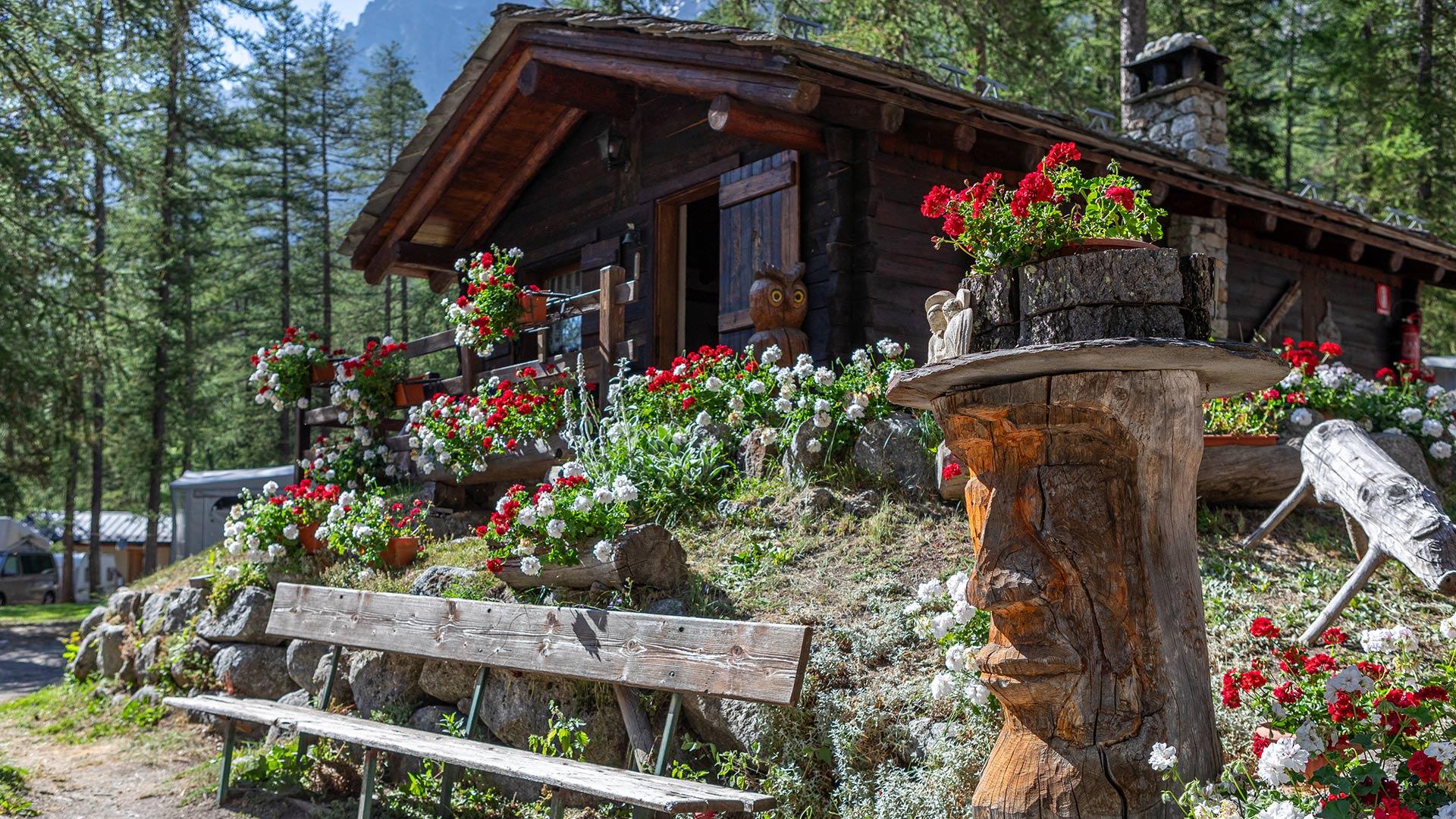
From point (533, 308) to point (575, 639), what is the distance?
15.4 ft

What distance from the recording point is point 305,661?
7.32m

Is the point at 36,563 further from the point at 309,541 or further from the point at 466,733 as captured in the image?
the point at 466,733

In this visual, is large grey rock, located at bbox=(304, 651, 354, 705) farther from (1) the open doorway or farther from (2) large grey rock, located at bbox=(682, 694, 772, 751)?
(1) the open doorway

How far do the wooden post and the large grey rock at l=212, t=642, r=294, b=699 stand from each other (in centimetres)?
285

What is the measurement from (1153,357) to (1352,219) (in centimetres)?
1005

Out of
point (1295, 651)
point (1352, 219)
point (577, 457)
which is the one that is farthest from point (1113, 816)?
point (1352, 219)

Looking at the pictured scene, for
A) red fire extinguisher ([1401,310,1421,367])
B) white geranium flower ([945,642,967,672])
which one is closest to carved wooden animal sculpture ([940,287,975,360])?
white geranium flower ([945,642,967,672])

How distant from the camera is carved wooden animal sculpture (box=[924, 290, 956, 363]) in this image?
373 cm

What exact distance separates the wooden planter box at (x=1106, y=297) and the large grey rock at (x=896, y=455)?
10.1ft

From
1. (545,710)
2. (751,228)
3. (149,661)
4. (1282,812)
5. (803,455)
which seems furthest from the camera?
(751,228)

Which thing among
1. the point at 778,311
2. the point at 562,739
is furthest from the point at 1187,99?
the point at 562,739

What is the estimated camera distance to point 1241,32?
62.0 feet

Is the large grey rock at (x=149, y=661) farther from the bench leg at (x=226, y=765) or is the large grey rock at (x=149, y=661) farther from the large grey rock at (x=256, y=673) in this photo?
the bench leg at (x=226, y=765)

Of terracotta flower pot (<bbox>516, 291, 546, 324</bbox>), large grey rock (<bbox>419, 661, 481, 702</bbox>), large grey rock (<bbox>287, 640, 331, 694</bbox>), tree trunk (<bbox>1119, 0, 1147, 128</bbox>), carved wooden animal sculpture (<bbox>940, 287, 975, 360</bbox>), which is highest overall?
tree trunk (<bbox>1119, 0, 1147, 128</bbox>)
